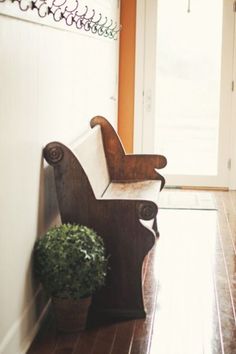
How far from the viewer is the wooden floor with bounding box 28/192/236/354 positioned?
287 cm

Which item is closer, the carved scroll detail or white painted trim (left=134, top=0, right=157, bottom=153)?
the carved scroll detail

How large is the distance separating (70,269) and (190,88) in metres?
4.12

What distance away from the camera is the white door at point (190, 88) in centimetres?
651

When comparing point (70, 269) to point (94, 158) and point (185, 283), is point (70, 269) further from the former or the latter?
point (94, 158)

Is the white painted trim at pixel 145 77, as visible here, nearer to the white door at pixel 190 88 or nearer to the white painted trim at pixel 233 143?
the white door at pixel 190 88

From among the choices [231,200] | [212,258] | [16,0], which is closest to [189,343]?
[212,258]

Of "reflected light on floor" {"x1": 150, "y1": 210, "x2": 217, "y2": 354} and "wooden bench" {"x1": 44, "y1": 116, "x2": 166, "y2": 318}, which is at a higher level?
"wooden bench" {"x1": 44, "y1": 116, "x2": 166, "y2": 318}

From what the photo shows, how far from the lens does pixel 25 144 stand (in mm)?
2771

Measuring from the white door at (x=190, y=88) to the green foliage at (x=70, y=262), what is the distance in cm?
383

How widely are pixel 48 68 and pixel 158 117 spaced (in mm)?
3594

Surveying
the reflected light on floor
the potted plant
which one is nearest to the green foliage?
the potted plant

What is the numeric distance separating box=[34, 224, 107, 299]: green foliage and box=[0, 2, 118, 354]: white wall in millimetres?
72

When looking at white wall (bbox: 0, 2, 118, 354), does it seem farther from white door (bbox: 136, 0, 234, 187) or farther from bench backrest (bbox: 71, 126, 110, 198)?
white door (bbox: 136, 0, 234, 187)

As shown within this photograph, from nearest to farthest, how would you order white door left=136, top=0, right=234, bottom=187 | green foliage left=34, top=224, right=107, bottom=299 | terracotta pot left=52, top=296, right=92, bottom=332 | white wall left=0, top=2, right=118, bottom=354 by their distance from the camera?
white wall left=0, top=2, right=118, bottom=354 < green foliage left=34, top=224, right=107, bottom=299 < terracotta pot left=52, top=296, right=92, bottom=332 < white door left=136, top=0, right=234, bottom=187
